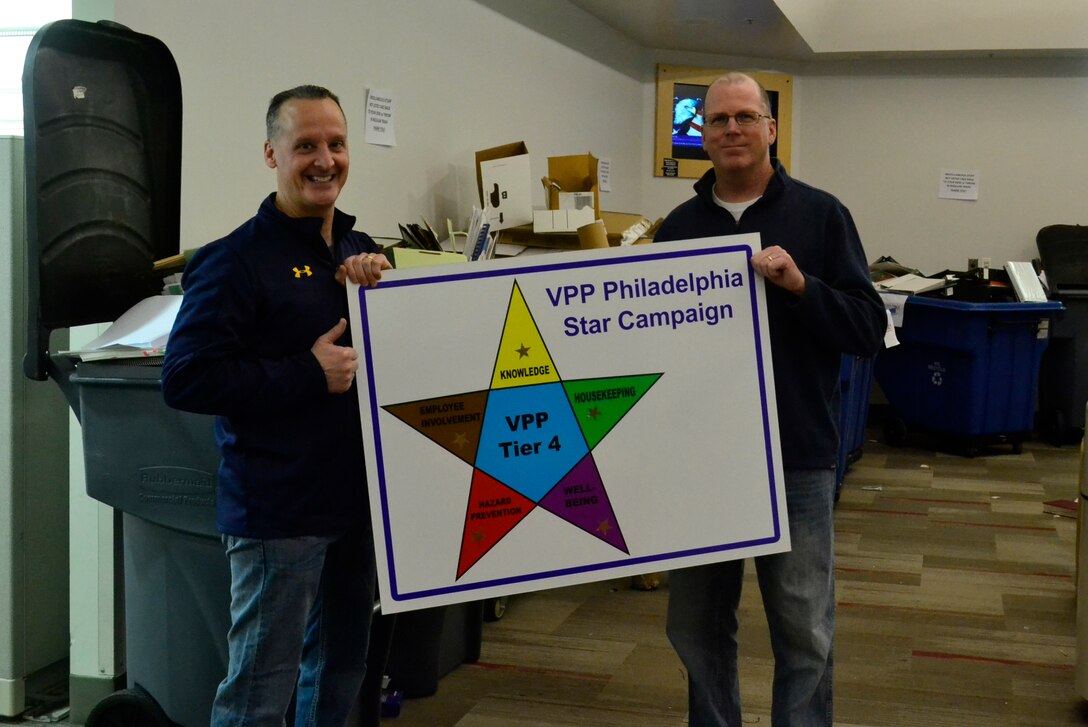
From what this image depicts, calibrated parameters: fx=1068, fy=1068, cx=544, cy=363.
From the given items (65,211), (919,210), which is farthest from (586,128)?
(65,211)

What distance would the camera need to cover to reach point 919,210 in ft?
25.2

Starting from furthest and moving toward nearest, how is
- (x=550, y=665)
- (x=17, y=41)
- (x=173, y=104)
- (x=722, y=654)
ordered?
(x=550, y=665), (x=17, y=41), (x=173, y=104), (x=722, y=654)

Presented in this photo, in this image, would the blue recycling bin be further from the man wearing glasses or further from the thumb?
the thumb

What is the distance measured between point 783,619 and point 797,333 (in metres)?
0.56

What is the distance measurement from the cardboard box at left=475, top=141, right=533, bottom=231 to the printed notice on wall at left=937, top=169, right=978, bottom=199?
454 centimetres

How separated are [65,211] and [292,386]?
94cm

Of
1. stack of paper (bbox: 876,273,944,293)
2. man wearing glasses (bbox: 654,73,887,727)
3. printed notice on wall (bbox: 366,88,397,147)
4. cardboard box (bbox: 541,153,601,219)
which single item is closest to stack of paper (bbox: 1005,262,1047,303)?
stack of paper (bbox: 876,273,944,293)

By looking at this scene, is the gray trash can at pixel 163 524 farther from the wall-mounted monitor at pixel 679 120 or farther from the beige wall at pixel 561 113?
the wall-mounted monitor at pixel 679 120

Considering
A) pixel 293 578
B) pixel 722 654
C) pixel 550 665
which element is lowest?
pixel 550 665

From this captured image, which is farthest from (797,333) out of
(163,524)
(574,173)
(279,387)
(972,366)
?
(972,366)

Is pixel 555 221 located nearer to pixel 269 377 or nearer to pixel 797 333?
pixel 797 333

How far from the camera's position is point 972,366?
625 cm

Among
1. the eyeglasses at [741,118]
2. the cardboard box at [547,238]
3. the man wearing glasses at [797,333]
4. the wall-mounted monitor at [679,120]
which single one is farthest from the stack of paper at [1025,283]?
the eyeglasses at [741,118]

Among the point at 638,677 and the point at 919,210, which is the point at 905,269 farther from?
the point at 638,677
